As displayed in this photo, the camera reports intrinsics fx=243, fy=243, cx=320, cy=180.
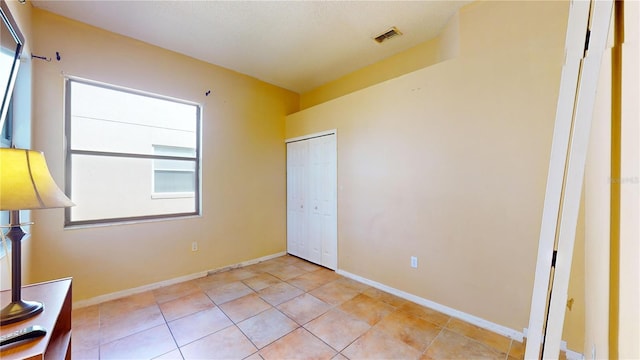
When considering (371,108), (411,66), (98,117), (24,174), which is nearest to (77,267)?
(98,117)

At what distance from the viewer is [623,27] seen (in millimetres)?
281

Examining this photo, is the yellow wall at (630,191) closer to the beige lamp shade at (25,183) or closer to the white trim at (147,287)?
the beige lamp shade at (25,183)

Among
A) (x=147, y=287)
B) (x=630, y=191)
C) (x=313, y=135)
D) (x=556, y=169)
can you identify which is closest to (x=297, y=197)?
(x=313, y=135)

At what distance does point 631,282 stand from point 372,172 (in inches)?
109

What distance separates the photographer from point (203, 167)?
10.8ft

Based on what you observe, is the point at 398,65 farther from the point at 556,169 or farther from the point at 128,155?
the point at 128,155

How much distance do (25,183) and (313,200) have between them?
118 inches

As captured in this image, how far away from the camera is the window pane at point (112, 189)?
8.38ft

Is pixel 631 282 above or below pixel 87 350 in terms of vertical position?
above

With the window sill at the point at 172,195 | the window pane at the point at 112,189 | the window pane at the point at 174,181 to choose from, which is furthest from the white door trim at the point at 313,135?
the window pane at the point at 112,189

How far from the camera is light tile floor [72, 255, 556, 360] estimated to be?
1.83 metres

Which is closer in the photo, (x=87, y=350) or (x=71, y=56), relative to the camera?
(x=87, y=350)

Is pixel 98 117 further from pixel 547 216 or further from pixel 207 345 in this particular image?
pixel 547 216

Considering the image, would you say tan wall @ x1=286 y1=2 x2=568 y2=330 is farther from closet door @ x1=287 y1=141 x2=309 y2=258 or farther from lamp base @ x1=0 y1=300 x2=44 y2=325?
lamp base @ x1=0 y1=300 x2=44 y2=325
